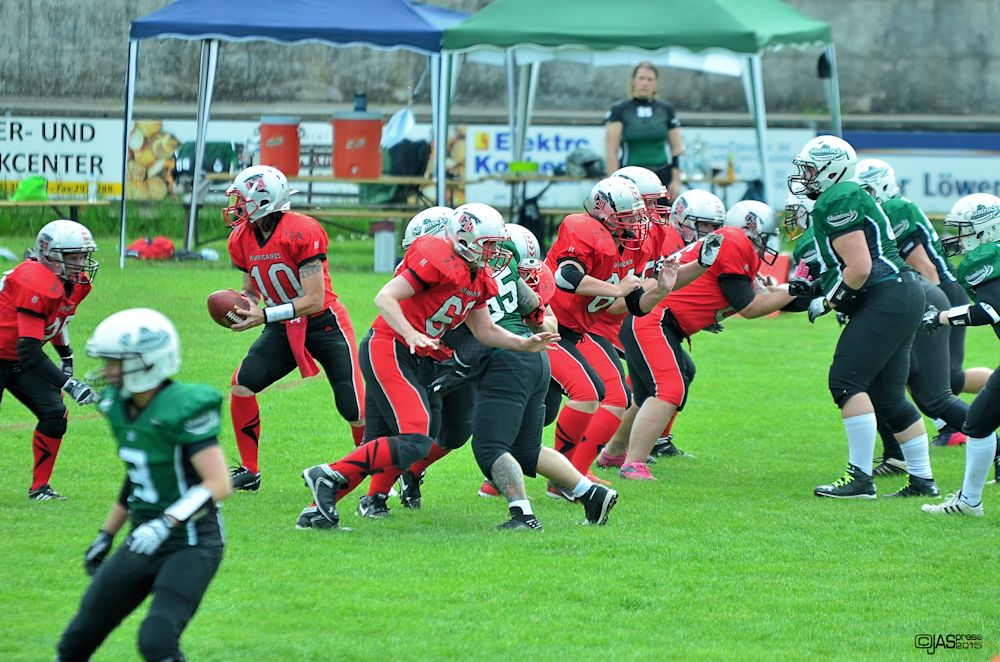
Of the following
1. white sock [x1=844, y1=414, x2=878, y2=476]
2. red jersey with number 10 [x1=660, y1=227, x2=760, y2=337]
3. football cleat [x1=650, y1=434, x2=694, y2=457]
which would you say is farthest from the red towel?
white sock [x1=844, y1=414, x2=878, y2=476]

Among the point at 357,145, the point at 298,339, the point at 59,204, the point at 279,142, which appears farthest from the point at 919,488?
the point at 59,204

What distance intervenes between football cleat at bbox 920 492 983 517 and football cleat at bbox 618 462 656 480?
1.63m

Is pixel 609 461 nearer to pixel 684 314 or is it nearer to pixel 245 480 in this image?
pixel 684 314

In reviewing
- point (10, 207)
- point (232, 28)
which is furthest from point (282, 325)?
point (10, 207)

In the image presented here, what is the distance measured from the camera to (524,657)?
511cm

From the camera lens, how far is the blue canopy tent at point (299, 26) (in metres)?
16.1

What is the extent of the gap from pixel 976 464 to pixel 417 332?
277 centimetres

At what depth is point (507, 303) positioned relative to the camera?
7.12 meters

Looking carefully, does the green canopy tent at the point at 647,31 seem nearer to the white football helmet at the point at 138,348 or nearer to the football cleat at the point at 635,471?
the football cleat at the point at 635,471

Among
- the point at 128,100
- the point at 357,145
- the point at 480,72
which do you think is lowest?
the point at 357,145

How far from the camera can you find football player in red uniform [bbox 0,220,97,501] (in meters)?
7.21

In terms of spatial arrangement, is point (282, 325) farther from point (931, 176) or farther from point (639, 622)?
point (931, 176)

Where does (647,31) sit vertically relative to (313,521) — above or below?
above

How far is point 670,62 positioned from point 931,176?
18.9 feet
